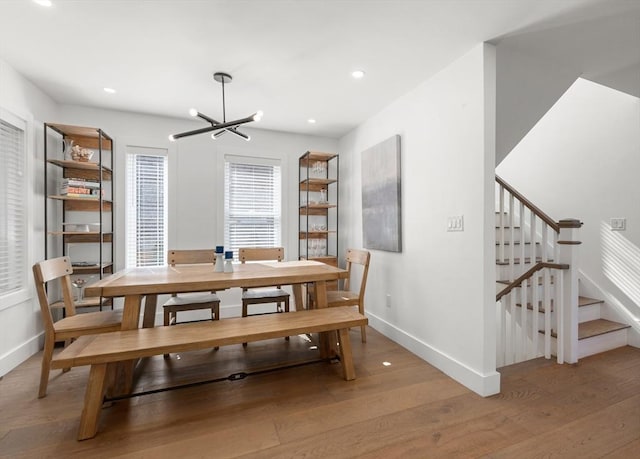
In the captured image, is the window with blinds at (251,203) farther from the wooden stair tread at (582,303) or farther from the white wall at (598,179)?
the white wall at (598,179)

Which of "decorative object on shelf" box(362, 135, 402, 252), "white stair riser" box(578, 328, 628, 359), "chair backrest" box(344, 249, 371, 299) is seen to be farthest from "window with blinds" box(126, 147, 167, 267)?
"white stair riser" box(578, 328, 628, 359)

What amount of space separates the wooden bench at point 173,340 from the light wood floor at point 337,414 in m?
0.22

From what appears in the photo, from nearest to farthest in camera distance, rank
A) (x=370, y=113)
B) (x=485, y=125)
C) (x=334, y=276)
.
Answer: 1. (x=485, y=125)
2. (x=334, y=276)
3. (x=370, y=113)

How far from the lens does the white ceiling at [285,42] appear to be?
5.86 feet

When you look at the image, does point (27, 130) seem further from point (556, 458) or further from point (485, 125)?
point (556, 458)

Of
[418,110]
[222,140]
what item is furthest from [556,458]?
[222,140]

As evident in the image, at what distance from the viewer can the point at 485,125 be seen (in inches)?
82.0

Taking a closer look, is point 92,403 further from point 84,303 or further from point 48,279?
point 84,303

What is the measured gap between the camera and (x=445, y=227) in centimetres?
245

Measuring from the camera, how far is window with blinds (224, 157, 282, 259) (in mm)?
3934

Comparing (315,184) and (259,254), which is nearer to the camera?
(259,254)

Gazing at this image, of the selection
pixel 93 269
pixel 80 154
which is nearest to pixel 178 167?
pixel 80 154

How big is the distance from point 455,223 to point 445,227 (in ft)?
0.39

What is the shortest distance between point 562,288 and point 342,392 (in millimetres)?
2126
